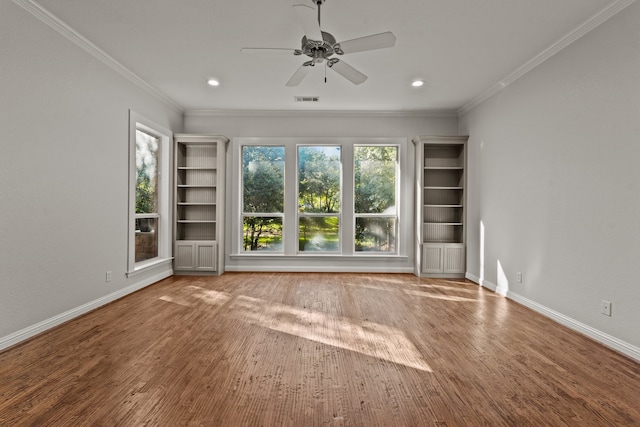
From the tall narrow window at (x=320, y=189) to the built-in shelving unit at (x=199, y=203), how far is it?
4.51 ft

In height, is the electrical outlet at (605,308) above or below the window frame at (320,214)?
below

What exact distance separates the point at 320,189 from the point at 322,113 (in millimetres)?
1341

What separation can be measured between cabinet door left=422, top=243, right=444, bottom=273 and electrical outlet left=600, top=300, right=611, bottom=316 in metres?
2.81

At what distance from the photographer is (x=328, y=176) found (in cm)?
611

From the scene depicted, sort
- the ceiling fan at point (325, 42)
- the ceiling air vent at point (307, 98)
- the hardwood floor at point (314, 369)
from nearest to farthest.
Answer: the hardwood floor at point (314, 369), the ceiling fan at point (325, 42), the ceiling air vent at point (307, 98)

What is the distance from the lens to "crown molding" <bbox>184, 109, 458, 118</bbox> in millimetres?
5984

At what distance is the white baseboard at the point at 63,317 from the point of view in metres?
2.72

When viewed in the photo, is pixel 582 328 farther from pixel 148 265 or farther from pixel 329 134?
pixel 148 265

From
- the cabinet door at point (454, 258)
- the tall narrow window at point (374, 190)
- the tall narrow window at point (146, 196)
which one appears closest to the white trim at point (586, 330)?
the cabinet door at point (454, 258)

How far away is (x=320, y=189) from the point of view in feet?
20.1

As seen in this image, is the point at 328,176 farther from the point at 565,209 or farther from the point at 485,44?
the point at 565,209

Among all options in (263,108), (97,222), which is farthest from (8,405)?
(263,108)

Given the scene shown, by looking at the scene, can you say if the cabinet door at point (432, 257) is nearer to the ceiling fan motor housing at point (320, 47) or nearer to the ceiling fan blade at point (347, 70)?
the ceiling fan blade at point (347, 70)

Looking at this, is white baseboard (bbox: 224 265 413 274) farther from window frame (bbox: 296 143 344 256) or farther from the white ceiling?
the white ceiling
